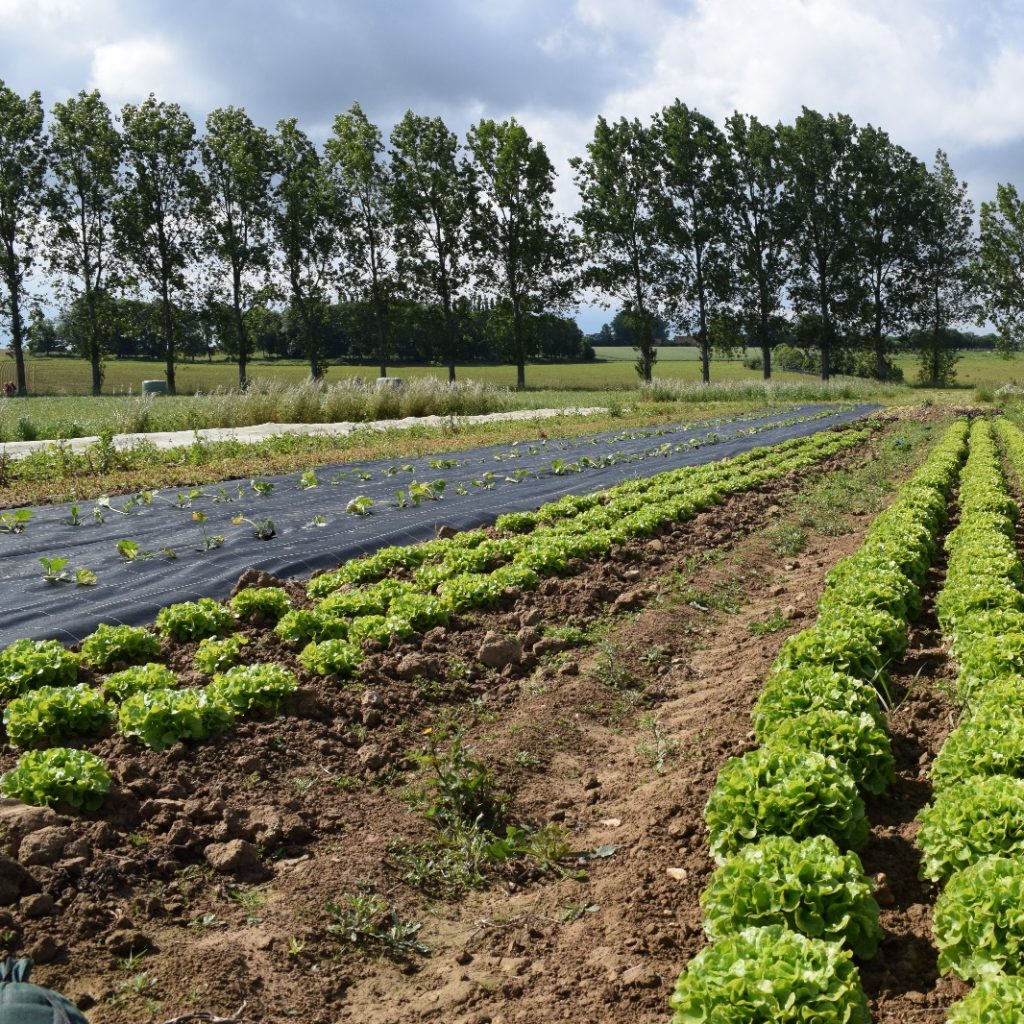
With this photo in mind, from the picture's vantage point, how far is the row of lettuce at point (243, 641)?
5.44m

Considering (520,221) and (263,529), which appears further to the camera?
(520,221)

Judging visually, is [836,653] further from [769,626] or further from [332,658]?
[332,658]

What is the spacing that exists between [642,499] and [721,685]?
22.4ft

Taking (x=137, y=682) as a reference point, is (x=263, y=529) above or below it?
above

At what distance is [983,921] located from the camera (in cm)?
342

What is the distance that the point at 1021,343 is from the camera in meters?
57.2

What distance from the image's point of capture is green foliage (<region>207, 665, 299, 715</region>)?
5926mm

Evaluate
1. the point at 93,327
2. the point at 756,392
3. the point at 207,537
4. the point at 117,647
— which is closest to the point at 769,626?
the point at 117,647

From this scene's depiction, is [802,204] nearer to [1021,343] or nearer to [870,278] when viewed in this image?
[870,278]

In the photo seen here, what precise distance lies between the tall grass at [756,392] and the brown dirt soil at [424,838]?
3945 centimetres

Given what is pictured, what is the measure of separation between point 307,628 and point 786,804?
168 inches

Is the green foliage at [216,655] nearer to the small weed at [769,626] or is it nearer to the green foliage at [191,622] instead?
the green foliage at [191,622]

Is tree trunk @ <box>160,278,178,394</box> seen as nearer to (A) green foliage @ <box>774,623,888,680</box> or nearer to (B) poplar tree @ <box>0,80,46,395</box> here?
(B) poplar tree @ <box>0,80,46,395</box>

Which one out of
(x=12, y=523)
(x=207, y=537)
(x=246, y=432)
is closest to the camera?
(x=207, y=537)
